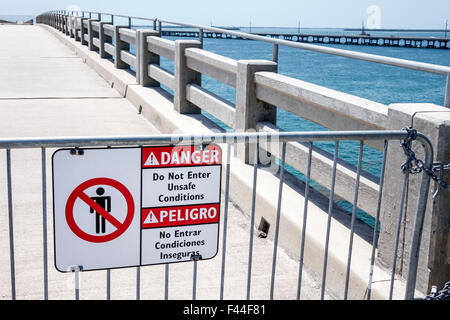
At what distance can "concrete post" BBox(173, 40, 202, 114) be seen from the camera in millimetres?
8586

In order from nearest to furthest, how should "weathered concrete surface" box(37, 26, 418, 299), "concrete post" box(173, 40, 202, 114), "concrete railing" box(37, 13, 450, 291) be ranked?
"concrete railing" box(37, 13, 450, 291)
"weathered concrete surface" box(37, 26, 418, 299)
"concrete post" box(173, 40, 202, 114)

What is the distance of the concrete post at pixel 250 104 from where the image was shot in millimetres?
5910

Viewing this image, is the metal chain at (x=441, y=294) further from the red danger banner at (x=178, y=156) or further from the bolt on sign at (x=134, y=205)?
the red danger banner at (x=178, y=156)

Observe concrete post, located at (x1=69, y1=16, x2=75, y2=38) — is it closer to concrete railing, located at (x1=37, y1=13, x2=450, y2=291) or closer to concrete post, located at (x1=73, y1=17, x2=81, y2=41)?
concrete post, located at (x1=73, y1=17, x2=81, y2=41)

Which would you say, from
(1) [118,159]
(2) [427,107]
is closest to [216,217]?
(1) [118,159]

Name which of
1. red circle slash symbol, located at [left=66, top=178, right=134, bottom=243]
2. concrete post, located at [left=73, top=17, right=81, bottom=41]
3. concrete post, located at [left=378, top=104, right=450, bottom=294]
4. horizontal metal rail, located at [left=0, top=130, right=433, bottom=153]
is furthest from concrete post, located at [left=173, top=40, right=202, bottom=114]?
concrete post, located at [left=73, top=17, right=81, bottom=41]

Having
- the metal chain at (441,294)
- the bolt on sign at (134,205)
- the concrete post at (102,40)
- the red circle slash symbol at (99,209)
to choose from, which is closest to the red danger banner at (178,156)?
the bolt on sign at (134,205)

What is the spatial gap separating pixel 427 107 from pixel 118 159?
6.23ft

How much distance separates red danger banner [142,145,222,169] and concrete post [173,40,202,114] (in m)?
5.57

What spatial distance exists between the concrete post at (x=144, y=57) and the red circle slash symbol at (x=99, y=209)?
8.51 m

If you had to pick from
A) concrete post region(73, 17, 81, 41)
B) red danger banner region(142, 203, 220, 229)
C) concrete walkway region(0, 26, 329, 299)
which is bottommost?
concrete walkway region(0, 26, 329, 299)

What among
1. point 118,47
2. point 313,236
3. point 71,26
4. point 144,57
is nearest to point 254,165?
point 313,236

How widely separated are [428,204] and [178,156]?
4.89 ft

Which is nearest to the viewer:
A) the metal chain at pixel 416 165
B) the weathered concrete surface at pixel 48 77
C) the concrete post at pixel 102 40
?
the metal chain at pixel 416 165
